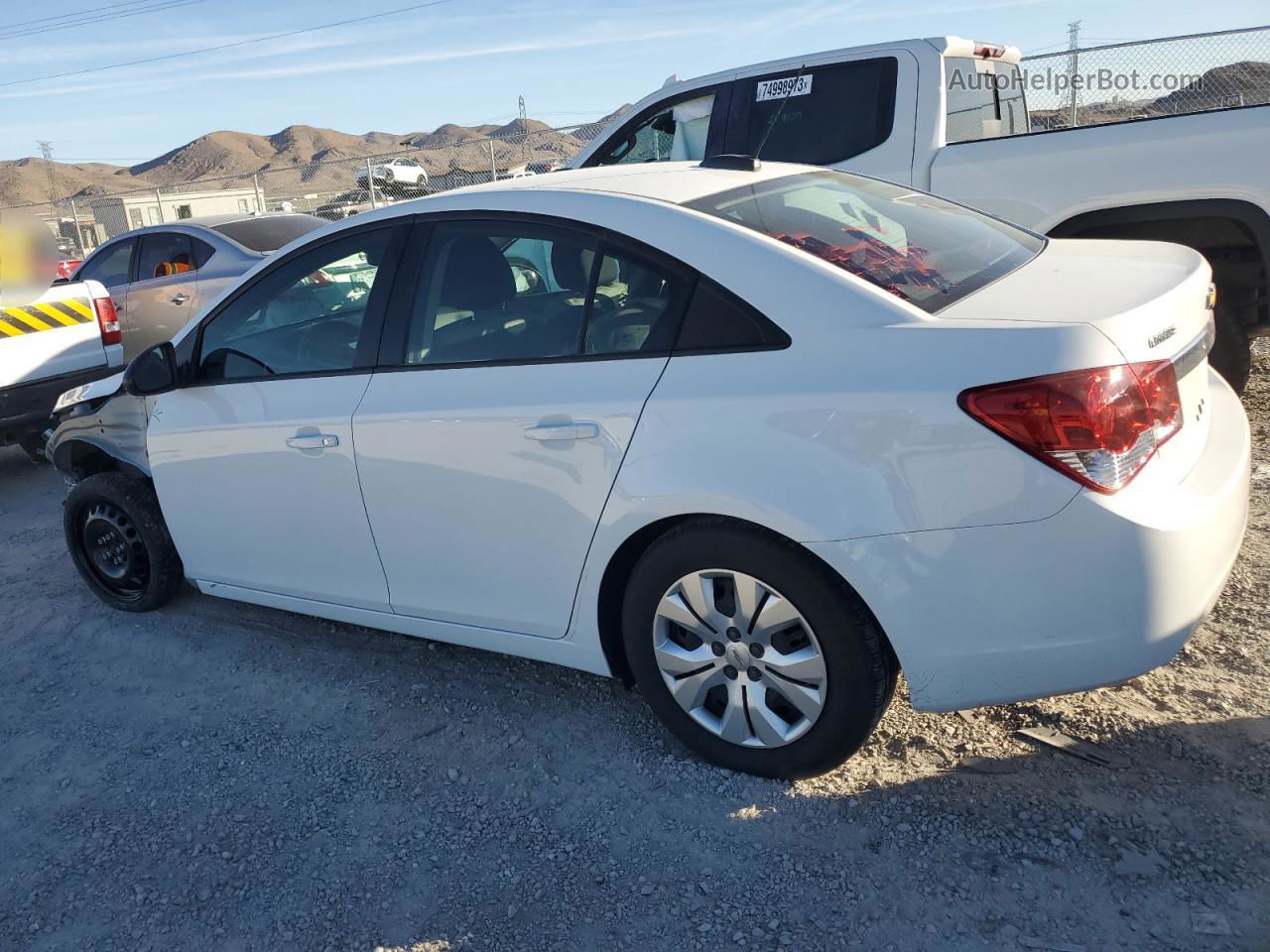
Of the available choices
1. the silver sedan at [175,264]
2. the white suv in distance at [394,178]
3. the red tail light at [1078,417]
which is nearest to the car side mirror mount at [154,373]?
the red tail light at [1078,417]

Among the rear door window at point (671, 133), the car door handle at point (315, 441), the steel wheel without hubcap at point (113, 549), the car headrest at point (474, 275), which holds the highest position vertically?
the rear door window at point (671, 133)

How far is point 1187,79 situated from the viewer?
1130 cm

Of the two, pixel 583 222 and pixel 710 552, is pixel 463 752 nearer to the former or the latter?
pixel 710 552

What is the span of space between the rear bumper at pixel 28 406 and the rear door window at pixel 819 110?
470cm

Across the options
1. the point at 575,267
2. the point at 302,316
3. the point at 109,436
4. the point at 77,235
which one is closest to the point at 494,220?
the point at 575,267

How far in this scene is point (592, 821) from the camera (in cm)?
285

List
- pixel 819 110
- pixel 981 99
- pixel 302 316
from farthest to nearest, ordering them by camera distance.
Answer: pixel 981 99, pixel 819 110, pixel 302 316

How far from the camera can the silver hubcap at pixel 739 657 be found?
265cm

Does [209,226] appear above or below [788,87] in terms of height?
below

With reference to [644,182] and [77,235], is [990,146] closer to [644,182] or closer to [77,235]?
[644,182]

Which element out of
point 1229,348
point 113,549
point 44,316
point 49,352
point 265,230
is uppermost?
point 265,230

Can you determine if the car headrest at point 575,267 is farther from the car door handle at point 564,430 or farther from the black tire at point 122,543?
the black tire at point 122,543

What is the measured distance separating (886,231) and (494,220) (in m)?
1.21

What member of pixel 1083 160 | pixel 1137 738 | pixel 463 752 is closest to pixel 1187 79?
pixel 1083 160
